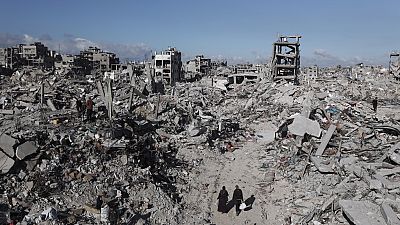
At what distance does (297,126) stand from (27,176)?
372 inches

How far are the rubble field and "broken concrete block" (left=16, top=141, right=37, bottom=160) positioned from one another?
3cm

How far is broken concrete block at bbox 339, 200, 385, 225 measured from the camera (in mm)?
8391

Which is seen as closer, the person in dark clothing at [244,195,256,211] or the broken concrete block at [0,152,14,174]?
the broken concrete block at [0,152,14,174]

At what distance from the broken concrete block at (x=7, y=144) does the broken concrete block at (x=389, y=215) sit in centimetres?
860

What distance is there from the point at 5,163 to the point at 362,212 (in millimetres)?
8230

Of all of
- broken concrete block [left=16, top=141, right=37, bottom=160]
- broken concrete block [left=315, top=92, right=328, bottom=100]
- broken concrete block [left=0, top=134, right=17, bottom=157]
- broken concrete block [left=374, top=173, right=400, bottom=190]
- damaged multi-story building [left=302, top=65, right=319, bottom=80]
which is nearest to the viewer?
broken concrete block [left=374, top=173, right=400, bottom=190]

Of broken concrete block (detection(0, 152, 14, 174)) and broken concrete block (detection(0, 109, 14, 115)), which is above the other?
broken concrete block (detection(0, 109, 14, 115))

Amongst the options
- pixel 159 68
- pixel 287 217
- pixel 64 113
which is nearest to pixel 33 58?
pixel 159 68

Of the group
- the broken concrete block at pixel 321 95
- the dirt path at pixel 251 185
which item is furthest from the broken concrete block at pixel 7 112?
the broken concrete block at pixel 321 95

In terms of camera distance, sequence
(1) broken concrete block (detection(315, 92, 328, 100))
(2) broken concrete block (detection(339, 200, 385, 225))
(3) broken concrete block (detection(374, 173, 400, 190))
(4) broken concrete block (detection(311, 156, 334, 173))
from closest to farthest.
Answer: (2) broken concrete block (detection(339, 200, 385, 225)) → (3) broken concrete block (detection(374, 173, 400, 190)) → (4) broken concrete block (detection(311, 156, 334, 173)) → (1) broken concrete block (detection(315, 92, 328, 100))

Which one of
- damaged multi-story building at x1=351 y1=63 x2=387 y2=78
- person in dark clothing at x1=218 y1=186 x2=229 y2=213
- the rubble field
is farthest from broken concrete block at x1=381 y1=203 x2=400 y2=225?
damaged multi-story building at x1=351 y1=63 x2=387 y2=78

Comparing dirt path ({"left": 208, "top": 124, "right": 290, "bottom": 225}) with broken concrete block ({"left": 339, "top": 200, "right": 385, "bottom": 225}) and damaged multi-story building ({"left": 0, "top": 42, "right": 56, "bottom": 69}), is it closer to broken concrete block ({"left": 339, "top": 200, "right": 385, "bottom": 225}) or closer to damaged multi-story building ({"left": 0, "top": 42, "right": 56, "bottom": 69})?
broken concrete block ({"left": 339, "top": 200, "right": 385, "bottom": 225})

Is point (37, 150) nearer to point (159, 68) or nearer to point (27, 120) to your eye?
point (27, 120)

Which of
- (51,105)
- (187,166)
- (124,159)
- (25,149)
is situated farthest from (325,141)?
(51,105)
